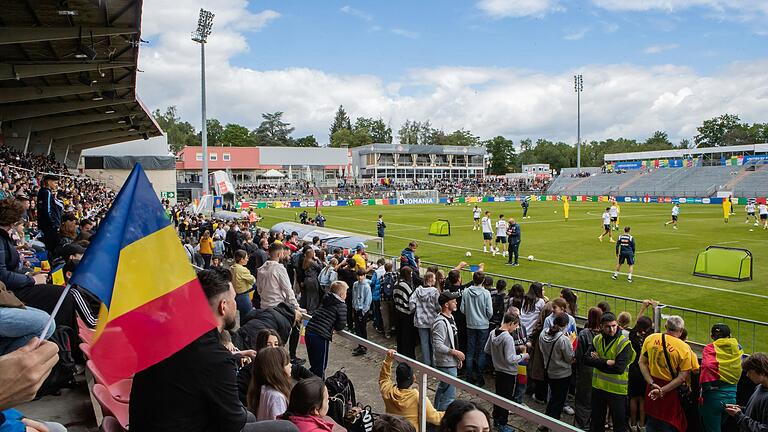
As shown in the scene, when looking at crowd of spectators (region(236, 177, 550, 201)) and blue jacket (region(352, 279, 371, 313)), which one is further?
crowd of spectators (region(236, 177, 550, 201))

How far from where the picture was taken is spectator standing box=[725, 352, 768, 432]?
15.6ft

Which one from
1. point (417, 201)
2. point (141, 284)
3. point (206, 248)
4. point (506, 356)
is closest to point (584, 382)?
point (506, 356)

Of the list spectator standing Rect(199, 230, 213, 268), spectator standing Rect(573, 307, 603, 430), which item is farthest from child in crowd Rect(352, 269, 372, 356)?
spectator standing Rect(199, 230, 213, 268)

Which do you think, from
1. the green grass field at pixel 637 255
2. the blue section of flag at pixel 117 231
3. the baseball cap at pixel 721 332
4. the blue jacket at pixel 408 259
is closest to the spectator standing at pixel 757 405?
the baseball cap at pixel 721 332

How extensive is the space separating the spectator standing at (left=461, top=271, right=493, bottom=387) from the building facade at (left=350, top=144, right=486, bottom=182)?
3645 inches

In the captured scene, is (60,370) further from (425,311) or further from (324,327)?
(425,311)

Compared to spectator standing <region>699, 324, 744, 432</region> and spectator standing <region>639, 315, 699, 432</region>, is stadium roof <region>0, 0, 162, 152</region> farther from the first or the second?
spectator standing <region>699, 324, 744, 432</region>

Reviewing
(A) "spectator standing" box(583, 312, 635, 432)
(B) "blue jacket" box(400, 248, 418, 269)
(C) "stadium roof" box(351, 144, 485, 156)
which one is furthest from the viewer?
(C) "stadium roof" box(351, 144, 485, 156)

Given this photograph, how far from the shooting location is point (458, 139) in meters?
156

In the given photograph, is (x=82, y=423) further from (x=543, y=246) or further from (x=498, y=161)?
(x=498, y=161)

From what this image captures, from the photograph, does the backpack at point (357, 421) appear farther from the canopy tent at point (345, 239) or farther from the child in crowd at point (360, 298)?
the canopy tent at point (345, 239)

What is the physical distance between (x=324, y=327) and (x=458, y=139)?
153271 millimetres

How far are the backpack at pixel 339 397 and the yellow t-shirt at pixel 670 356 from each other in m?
3.55

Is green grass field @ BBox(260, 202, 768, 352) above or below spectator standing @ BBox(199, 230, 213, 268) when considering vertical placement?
below
